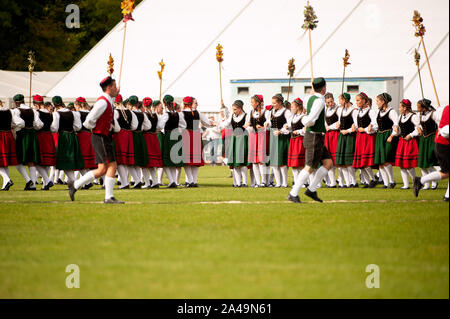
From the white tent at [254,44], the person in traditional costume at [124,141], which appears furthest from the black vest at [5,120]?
the white tent at [254,44]

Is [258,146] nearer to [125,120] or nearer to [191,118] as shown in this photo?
[191,118]

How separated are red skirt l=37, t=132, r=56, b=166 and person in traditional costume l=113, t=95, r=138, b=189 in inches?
54.6

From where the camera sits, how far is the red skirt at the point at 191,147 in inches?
607

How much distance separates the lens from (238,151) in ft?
51.9

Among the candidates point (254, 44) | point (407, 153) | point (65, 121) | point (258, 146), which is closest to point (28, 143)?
point (65, 121)

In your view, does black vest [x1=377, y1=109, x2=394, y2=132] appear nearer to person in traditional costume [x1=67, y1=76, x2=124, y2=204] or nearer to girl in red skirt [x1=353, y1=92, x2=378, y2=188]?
girl in red skirt [x1=353, y1=92, x2=378, y2=188]

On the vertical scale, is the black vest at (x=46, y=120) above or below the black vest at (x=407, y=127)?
above

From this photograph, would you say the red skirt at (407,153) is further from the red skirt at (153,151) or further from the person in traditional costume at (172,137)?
the red skirt at (153,151)

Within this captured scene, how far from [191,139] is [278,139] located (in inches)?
75.5

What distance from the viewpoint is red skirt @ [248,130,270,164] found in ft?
50.9

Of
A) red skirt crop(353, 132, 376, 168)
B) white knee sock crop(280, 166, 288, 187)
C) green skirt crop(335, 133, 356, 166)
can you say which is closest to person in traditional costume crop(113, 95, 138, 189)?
white knee sock crop(280, 166, 288, 187)

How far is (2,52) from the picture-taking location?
149 feet

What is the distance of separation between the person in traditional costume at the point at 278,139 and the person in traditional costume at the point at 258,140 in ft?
0.44

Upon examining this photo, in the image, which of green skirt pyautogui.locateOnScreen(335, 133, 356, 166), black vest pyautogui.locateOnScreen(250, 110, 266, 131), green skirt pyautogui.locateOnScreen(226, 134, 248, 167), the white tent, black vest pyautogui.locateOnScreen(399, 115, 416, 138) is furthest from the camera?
the white tent
